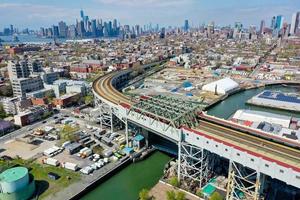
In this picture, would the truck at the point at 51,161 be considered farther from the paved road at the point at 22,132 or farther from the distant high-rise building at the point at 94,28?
the distant high-rise building at the point at 94,28

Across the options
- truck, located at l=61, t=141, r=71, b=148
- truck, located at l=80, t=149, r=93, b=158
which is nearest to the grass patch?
truck, located at l=80, t=149, r=93, b=158

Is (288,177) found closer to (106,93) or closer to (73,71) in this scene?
(106,93)

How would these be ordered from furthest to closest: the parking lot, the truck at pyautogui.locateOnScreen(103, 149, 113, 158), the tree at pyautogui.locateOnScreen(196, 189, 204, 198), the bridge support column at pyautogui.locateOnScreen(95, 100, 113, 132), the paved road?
the bridge support column at pyautogui.locateOnScreen(95, 100, 113, 132) → the paved road → the truck at pyautogui.locateOnScreen(103, 149, 113, 158) → the parking lot → the tree at pyautogui.locateOnScreen(196, 189, 204, 198)

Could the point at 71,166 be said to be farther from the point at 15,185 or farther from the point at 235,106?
the point at 235,106

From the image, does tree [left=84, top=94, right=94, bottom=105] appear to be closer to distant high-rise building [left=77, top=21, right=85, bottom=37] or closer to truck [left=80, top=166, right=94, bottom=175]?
truck [left=80, top=166, right=94, bottom=175]

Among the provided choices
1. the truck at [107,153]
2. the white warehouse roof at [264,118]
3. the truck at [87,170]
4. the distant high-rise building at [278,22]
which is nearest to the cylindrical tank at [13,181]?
the truck at [87,170]

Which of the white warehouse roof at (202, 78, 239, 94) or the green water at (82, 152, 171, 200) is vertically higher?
the white warehouse roof at (202, 78, 239, 94)

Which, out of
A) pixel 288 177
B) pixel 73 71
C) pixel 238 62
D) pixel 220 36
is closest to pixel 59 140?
pixel 288 177
